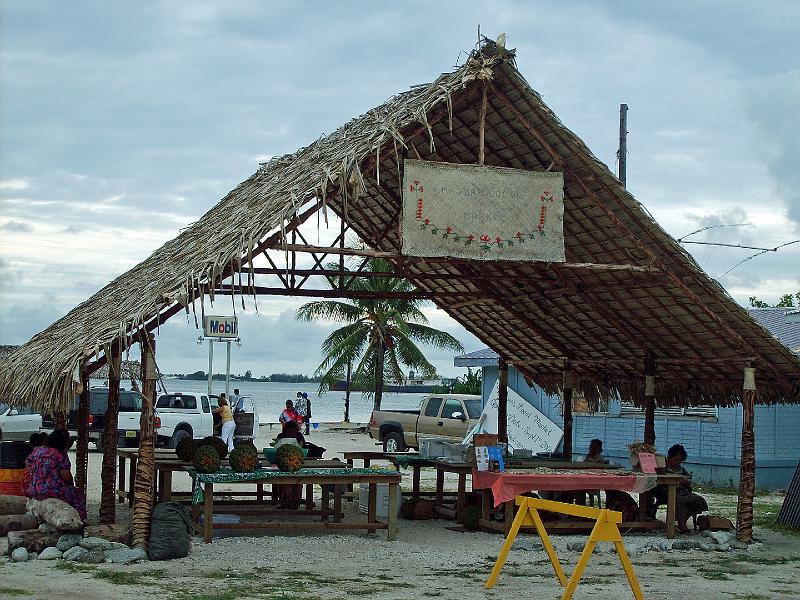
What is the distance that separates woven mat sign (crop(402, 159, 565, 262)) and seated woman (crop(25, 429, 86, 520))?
14.5 ft

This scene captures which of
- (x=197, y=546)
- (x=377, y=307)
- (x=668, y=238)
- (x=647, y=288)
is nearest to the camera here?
(x=197, y=546)

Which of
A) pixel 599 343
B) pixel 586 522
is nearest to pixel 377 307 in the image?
pixel 599 343

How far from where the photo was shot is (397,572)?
36.3 feet

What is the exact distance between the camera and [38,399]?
10898 millimetres

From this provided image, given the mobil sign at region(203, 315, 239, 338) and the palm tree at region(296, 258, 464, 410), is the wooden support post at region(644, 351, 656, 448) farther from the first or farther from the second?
the palm tree at region(296, 258, 464, 410)

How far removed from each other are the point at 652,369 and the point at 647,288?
8.06ft

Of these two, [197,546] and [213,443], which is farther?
[213,443]

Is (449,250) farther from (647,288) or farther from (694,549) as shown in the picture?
(694,549)

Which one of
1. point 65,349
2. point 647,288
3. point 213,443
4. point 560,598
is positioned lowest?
point 560,598

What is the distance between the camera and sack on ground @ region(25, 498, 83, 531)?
11.5 m

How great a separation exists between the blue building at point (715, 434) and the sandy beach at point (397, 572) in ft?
26.4

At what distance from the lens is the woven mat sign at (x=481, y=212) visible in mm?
12211

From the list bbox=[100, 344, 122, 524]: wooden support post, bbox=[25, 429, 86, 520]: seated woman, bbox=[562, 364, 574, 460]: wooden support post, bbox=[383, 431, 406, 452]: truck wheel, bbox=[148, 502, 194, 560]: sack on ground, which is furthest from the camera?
bbox=[383, 431, 406, 452]: truck wheel

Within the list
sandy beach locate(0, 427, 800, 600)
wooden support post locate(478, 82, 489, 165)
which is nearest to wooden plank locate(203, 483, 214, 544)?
sandy beach locate(0, 427, 800, 600)
